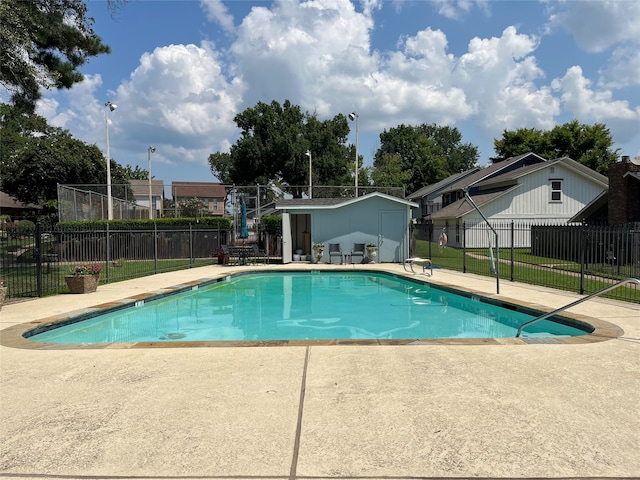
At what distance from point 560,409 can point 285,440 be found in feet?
7.59

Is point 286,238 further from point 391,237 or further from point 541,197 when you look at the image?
point 541,197

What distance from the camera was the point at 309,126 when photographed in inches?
1740

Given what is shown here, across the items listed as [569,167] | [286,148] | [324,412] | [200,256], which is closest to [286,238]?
[200,256]

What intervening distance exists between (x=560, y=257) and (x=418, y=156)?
150ft

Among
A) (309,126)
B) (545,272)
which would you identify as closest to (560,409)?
(545,272)

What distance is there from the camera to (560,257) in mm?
19172

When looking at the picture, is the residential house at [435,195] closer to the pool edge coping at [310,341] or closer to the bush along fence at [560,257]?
the bush along fence at [560,257]

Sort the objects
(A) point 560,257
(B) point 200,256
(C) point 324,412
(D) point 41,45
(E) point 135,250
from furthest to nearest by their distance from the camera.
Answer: (B) point 200,256 < (E) point 135,250 < (A) point 560,257 < (D) point 41,45 < (C) point 324,412

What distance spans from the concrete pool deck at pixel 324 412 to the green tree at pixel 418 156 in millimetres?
45794

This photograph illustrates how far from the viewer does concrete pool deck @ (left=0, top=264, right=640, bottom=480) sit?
2.73 m

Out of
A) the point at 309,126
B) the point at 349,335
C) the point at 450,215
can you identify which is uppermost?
the point at 309,126

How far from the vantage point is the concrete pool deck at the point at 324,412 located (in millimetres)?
2732

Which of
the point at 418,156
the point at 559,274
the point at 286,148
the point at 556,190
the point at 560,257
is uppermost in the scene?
the point at 418,156

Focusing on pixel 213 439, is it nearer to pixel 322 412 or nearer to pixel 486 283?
pixel 322 412
